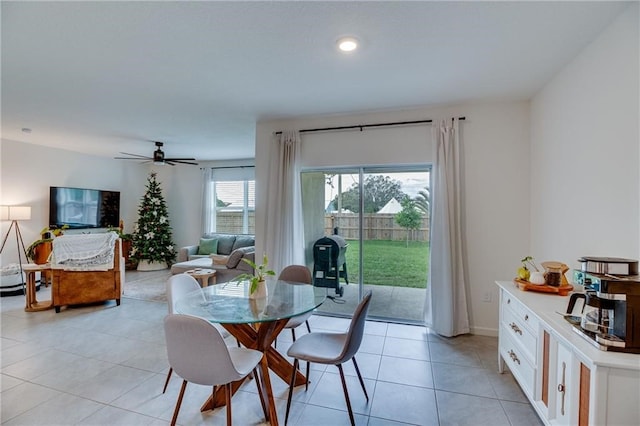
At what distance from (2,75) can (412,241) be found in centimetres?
446

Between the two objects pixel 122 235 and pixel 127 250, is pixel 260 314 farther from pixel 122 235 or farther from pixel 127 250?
pixel 127 250

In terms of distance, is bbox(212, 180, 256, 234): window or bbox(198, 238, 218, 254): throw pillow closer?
bbox(198, 238, 218, 254): throw pillow

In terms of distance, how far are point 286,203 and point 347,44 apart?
2.24 metres

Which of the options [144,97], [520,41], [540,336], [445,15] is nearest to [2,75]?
[144,97]

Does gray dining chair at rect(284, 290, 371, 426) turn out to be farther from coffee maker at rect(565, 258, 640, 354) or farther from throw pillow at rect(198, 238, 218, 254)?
throw pillow at rect(198, 238, 218, 254)

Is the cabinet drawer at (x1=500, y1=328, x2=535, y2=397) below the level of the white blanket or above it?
below

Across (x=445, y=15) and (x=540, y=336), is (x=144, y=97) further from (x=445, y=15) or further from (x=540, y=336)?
(x=540, y=336)

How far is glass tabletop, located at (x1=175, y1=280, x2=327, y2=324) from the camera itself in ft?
6.33

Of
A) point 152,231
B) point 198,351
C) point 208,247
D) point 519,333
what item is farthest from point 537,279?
point 152,231

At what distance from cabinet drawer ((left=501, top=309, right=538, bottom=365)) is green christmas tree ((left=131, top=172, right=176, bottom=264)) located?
269 inches

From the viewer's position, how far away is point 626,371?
1.25 meters

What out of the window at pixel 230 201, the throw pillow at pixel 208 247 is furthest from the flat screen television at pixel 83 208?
the throw pillow at pixel 208 247

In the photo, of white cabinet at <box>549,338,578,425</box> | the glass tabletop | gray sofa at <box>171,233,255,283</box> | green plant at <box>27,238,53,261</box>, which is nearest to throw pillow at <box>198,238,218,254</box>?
gray sofa at <box>171,233,255,283</box>

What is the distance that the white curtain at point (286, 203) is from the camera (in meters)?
4.02
